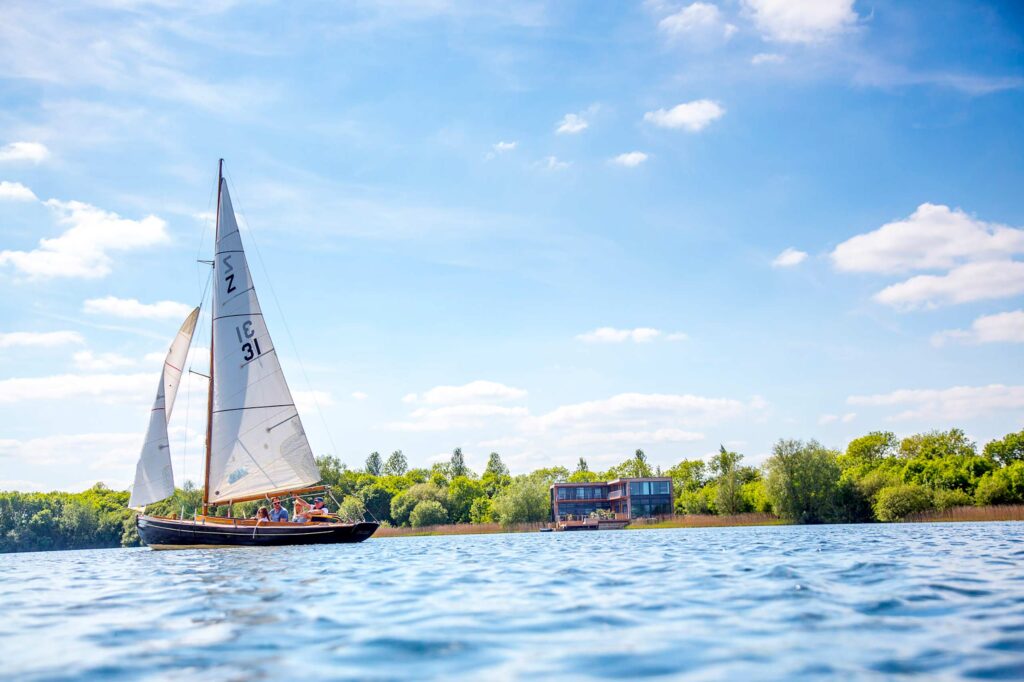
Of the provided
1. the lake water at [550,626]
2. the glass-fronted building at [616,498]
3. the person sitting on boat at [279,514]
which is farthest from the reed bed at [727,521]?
the lake water at [550,626]

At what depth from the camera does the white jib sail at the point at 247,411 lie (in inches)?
1640

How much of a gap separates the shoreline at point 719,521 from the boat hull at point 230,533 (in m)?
53.2

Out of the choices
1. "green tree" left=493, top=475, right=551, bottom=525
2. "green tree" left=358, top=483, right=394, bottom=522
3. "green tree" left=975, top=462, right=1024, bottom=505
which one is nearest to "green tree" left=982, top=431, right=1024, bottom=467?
"green tree" left=975, top=462, right=1024, bottom=505

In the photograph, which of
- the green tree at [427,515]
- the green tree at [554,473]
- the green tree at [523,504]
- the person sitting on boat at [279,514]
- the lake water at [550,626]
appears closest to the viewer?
the lake water at [550,626]

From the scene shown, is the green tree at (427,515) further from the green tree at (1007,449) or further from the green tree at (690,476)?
the green tree at (1007,449)

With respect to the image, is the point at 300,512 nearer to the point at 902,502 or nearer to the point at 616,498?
the point at 902,502

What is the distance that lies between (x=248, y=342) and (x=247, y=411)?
391cm

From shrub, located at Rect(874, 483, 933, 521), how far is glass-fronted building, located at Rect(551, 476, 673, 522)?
47852 mm

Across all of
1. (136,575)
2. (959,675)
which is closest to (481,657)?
(959,675)

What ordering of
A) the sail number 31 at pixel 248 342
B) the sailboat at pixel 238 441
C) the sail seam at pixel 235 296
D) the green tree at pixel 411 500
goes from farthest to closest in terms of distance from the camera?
the green tree at pixel 411 500, the sail seam at pixel 235 296, the sail number 31 at pixel 248 342, the sailboat at pixel 238 441

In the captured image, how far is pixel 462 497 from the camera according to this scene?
451 ft

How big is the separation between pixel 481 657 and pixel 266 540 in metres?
36.4

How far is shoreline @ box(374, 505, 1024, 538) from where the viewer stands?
65000mm

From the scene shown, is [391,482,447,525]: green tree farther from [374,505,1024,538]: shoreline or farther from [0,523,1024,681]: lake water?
[0,523,1024,681]: lake water
